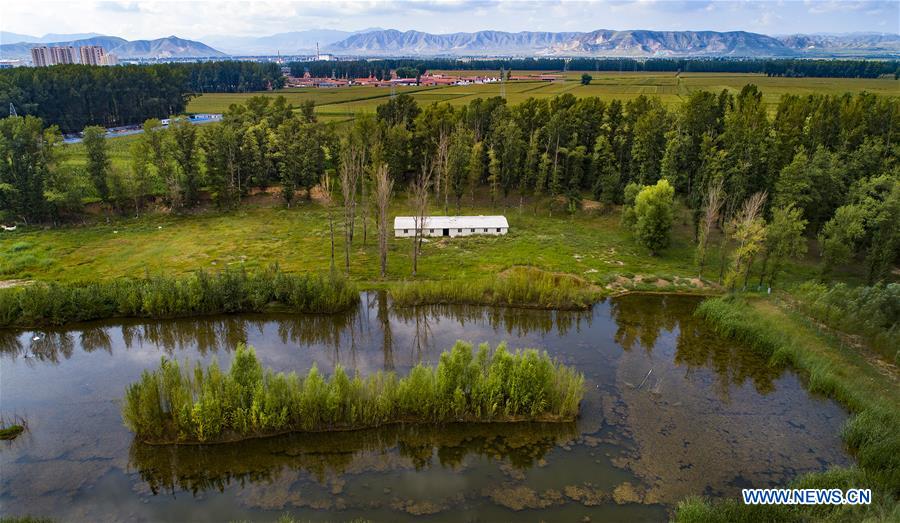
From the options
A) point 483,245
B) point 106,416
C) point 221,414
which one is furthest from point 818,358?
point 106,416

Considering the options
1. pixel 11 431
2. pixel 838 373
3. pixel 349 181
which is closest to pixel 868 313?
pixel 838 373

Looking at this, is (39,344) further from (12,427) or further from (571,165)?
(571,165)

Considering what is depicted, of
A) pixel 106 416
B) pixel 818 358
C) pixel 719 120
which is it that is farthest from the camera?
pixel 719 120

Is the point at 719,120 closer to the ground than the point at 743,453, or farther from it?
farther from it

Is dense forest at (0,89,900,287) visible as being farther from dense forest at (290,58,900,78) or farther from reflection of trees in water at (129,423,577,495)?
dense forest at (290,58,900,78)

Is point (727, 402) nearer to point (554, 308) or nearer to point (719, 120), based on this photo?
point (554, 308)

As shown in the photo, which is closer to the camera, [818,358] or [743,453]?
[743,453]

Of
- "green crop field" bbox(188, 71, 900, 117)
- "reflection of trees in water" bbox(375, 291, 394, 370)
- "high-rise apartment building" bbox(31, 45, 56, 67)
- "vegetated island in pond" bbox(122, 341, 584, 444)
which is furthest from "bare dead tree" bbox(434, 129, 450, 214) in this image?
"high-rise apartment building" bbox(31, 45, 56, 67)
